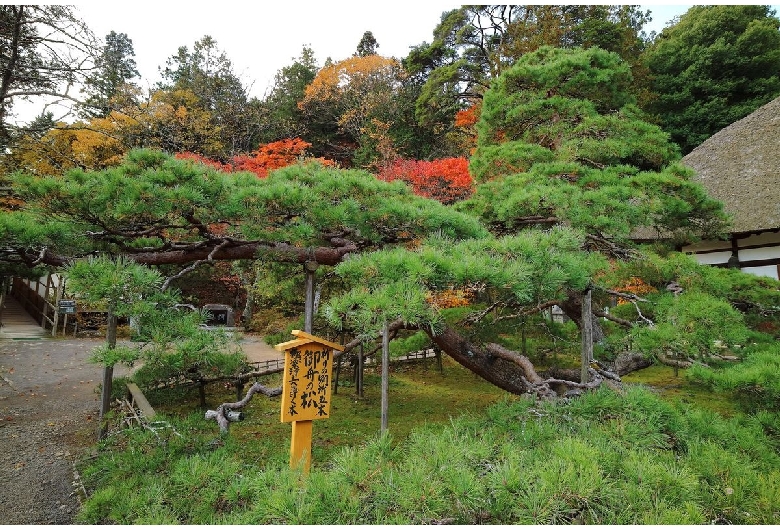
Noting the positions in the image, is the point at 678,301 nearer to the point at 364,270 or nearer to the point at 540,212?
the point at 540,212

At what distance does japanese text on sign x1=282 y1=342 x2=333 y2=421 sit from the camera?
2.57 m

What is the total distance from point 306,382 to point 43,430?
4.82m

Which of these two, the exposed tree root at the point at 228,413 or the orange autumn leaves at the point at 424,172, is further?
the orange autumn leaves at the point at 424,172

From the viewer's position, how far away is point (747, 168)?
23.0 ft

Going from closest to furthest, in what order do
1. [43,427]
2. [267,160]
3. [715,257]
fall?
[43,427] < [715,257] < [267,160]

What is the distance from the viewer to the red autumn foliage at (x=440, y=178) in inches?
397

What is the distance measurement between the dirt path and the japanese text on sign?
1.21m

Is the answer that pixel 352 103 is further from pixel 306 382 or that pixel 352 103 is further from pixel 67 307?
pixel 306 382

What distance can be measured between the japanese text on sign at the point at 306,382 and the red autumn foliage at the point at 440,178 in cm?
768

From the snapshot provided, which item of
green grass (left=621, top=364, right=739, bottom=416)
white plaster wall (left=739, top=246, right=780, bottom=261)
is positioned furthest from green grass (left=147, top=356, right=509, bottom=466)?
white plaster wall (left=739, top=246, right=780, bottom=261)

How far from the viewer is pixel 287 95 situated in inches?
647

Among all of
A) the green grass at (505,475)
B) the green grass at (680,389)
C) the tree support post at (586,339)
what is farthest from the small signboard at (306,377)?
the green grass at (680,389)

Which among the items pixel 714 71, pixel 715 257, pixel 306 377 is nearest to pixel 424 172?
pixel 715 257

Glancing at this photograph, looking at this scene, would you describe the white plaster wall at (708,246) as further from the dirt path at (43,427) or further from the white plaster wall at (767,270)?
the dirt path at (43,427)
